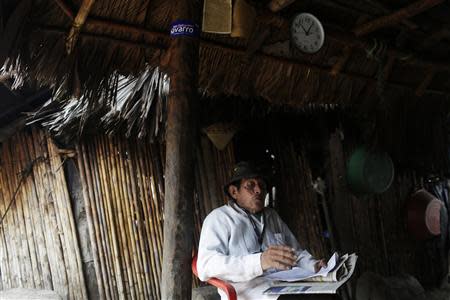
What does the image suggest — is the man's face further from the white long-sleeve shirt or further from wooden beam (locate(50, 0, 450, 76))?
wooden beam (locate(50, 0, 450, 76))

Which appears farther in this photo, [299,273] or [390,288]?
[390,288]

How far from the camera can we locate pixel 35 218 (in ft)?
13.4

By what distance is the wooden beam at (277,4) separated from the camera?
9.62ft

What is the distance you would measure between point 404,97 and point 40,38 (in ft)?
11.7

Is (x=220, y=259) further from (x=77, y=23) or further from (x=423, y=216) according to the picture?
(x=423, y=216)

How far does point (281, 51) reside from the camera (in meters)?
3.46

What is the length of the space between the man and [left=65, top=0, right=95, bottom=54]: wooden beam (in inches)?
54.2

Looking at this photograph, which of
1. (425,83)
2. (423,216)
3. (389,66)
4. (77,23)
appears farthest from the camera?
(423,216)

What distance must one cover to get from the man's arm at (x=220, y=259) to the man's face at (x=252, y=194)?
0.24 metres

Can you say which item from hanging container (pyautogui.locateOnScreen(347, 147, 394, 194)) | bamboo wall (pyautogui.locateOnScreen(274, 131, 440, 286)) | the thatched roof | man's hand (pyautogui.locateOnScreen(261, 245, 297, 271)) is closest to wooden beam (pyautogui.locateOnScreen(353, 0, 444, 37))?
the thatched roof

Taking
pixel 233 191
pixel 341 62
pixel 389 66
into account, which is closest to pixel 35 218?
pixel 233 191

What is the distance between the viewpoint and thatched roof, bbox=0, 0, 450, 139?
102 inches

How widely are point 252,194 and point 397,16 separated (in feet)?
5.32

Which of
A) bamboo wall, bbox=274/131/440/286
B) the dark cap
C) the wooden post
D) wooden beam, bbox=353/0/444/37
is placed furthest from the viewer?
bamboo wall, bbox=274/131/440/286
